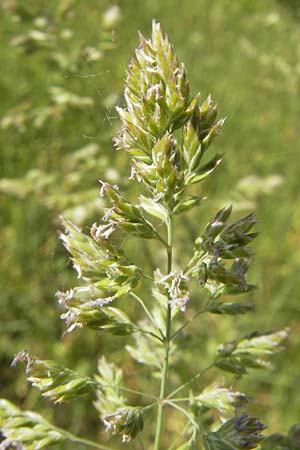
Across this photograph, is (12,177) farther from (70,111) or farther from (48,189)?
(70,111)

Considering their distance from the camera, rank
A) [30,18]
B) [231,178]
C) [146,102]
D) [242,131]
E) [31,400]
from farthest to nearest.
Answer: [242,131] → [231,178] → [30,18] → [31,400] → [146,102]

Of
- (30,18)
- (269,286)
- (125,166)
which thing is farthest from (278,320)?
(30,18)

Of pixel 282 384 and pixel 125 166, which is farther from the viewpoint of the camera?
pixel 125 166

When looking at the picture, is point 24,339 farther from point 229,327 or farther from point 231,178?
point 231,178

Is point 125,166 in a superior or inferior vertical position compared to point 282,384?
superior

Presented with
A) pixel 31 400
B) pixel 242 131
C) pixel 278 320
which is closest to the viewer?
pixel 31 400

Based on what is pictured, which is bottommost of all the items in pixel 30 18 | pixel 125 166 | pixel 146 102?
→ pixel 146 102
